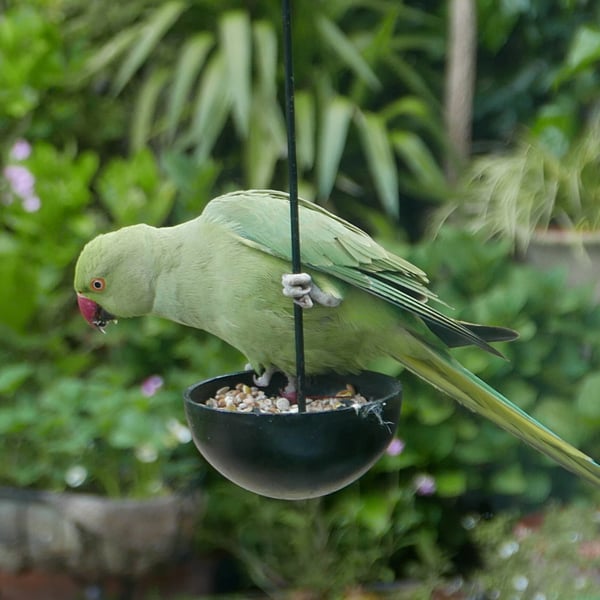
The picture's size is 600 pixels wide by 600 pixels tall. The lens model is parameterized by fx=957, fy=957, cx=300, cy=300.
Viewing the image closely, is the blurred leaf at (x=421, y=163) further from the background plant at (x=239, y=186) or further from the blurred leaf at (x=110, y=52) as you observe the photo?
the blurred leaf at (x=110, y=52)

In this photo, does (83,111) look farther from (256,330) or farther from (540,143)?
(256,330)

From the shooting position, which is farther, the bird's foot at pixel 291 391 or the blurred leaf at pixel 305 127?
the blurred leaf at pixel 305 127

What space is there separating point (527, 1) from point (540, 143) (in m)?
0.54

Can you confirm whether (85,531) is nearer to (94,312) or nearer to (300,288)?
(94,312)

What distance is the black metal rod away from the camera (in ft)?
3.06

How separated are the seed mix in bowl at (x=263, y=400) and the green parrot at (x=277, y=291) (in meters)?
0.07

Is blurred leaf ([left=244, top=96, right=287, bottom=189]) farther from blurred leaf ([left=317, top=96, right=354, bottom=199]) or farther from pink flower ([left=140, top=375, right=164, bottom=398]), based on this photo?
pink flower ([left=140, top=375, right=164, bottom=398])

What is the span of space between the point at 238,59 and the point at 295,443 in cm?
181

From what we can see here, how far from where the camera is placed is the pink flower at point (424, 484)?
2.26m

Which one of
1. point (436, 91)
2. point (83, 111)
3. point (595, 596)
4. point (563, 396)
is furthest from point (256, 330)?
point (436, 91)

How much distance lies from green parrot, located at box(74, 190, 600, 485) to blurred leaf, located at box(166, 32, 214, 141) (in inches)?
62.3

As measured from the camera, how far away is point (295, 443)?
101cm

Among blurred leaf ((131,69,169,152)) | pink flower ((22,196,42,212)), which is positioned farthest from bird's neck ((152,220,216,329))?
blurred leaf ((131,69,169,152))

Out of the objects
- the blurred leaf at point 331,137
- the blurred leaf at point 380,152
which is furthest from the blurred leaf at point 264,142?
the blurred leaf at point 380,152
